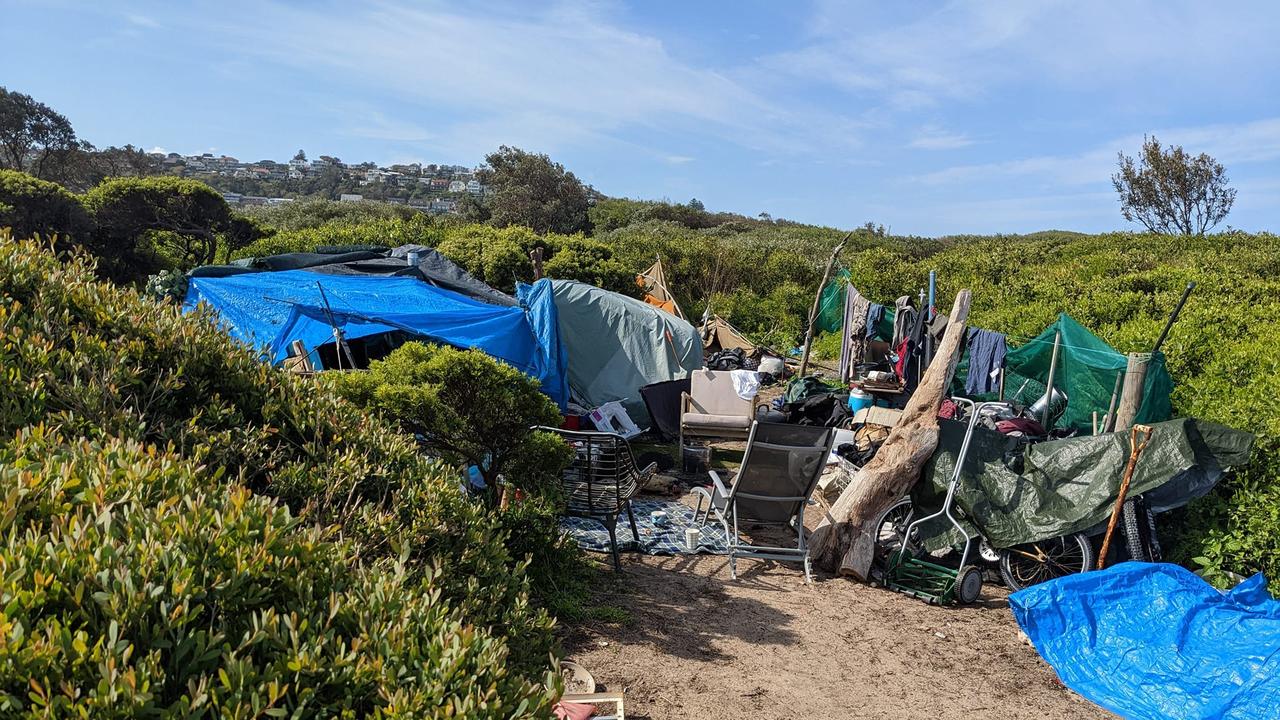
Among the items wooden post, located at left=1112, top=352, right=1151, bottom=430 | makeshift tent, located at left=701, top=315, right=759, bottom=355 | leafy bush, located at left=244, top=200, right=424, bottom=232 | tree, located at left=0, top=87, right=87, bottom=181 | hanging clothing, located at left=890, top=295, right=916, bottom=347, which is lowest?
makeshift tent, located at left=701, top=315, right=759, bottom=355

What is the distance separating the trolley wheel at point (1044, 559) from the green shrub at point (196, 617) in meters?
4.92

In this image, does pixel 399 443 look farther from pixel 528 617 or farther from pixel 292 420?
pixel 528 617

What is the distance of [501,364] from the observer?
513cm

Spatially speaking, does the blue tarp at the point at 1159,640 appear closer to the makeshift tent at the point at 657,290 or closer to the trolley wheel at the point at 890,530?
the trolley wheel at the point at 890,530

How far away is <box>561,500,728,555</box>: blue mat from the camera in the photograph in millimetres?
6023

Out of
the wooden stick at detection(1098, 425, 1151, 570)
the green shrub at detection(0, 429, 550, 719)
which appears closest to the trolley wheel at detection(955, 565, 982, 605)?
the wooden stick at detection(1098, 425, 1151, 570)

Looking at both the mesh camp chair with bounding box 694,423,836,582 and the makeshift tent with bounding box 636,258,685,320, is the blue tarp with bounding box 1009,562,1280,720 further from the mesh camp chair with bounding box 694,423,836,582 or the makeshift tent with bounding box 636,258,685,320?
the makeshift tent with bounding box 636,258,685,320

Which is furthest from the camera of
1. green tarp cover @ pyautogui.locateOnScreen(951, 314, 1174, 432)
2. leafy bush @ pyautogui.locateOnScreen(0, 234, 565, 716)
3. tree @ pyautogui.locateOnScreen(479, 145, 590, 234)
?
tree @ pyautogui.locateOnScreen(479, 145, 590, 234)

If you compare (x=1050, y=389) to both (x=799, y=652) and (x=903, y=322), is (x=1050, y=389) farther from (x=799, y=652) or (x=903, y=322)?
(x=799, y=652)

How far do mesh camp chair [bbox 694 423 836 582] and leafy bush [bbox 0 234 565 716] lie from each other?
3.15m

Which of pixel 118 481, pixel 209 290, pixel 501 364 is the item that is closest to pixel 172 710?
pixel 118 481

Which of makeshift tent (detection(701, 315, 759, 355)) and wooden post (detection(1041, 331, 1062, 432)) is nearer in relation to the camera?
wooden post (detection(1041, 331, 1062, 432))

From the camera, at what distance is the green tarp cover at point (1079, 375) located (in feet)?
22.9

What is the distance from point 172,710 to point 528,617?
1.47 m
